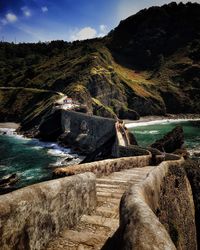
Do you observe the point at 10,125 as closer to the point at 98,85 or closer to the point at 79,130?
the point at 98,85

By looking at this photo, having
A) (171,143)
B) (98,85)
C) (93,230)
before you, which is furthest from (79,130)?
(93,230)

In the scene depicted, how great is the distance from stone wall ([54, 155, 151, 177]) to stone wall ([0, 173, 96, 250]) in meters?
3.06

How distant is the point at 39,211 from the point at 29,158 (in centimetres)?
4707

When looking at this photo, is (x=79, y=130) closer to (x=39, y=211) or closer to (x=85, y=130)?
(x=85, y=130)

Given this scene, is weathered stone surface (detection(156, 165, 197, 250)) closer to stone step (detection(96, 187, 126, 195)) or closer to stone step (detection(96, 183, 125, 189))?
stone step (detection(96, 183, 125, 189))

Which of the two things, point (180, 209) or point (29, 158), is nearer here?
point (180, 209)

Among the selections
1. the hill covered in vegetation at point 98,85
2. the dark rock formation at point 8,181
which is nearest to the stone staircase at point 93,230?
the dark rock formation at point 8,181

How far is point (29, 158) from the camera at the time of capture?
51.0m

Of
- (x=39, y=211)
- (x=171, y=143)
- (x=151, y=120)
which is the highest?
(x=39, y=211)

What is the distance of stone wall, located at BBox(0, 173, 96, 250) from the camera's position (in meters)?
4.56

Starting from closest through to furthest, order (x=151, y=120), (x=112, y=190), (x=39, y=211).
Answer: (x=39, y=211) → (x=112, y=190) → (x=151, y=120)

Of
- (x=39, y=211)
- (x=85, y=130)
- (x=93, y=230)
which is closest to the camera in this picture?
(x=39, y=211)

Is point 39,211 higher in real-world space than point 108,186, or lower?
higher

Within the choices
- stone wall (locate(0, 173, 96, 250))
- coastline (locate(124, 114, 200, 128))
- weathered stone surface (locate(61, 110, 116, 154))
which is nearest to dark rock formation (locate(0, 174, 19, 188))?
weathered stone surface (locate(61, 110, 116, 154))
